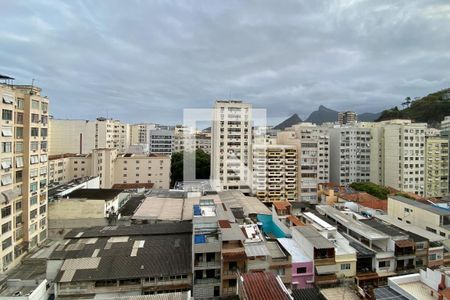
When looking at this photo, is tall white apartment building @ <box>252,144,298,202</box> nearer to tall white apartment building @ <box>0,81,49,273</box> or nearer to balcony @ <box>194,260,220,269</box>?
balcony @ <box>194,260,220,269</box>

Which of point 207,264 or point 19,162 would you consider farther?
point 19,162

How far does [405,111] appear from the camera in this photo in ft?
202

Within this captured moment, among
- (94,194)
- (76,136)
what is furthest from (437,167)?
(76,136)

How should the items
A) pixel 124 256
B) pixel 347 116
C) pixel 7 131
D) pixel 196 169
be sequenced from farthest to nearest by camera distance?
pixel 347 116, pixel 196 169, pixel 7 131, pixel 124 256

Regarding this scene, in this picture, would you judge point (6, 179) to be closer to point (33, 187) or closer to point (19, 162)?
point (19, 162)

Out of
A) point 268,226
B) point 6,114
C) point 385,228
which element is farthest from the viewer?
point 268,226

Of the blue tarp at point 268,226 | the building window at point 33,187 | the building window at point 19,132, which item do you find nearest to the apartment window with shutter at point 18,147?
the building window at point 19,132

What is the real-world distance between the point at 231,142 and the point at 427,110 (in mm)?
46125

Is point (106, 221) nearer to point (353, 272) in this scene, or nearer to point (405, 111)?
point (353, 272)

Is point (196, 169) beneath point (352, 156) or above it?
beneath

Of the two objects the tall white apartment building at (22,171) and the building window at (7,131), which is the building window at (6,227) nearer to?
the tall white apartment building at (22,171)

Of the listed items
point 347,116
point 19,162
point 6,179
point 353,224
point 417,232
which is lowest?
point 417,232

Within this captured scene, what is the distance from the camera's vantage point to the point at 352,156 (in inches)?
1649

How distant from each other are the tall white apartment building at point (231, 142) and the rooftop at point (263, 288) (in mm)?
28412
